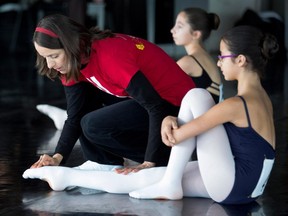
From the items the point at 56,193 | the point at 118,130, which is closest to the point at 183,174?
the point at 118,130

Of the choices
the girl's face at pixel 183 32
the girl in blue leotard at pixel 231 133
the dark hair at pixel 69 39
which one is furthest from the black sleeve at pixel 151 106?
the girl's face at pixel 183 32

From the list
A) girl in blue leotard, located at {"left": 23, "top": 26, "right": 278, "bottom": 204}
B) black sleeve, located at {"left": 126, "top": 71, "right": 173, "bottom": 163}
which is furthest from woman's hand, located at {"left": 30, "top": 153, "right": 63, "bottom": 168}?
girl in blue leotard, located at {"left": 23, "top": 26, "right": 278, "bottom": 204}

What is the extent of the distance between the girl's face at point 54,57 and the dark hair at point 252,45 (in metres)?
0.74

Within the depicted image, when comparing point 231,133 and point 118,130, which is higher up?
point 231,133

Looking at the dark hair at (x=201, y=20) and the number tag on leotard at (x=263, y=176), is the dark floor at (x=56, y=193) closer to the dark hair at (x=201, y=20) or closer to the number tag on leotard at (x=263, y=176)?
the number tag on leotard at (x=263, y=176)

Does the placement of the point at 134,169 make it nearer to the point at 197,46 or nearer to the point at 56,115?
the point at 197,46

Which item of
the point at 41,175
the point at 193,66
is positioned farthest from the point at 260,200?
the point at 193,66

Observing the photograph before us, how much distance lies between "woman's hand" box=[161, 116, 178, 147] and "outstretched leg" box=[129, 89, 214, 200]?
0.04 meters

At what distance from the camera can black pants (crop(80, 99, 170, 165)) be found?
3992 millimetres

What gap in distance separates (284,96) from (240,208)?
13.2ft

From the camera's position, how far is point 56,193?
379 centimetres

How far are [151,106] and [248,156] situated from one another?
1.72ft

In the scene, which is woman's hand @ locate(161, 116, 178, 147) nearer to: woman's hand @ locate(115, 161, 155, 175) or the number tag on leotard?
woman's hand @ locate(115, 161, 155, 175)

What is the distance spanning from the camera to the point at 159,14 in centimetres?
1302
